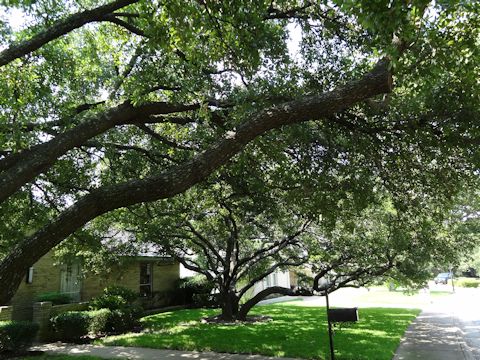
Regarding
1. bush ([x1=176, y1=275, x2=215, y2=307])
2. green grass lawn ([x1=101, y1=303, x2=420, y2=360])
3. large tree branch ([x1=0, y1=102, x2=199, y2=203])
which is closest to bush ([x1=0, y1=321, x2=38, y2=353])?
green grass lawn ([x1=101, y1=303, x2=420, y2=360])

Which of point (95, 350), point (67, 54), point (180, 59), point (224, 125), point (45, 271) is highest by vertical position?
point (67, 54)

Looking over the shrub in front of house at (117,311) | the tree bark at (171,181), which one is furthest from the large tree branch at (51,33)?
the shrub in front of house at (117,311)

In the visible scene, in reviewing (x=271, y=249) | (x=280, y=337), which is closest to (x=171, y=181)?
(x=280, y=337)

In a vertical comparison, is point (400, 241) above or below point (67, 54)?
below

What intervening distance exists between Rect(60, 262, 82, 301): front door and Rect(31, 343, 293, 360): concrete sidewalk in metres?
5.96

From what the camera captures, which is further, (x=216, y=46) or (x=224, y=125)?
(x=224, y=125)

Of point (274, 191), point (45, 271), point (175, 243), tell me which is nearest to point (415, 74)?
point (274, 191)

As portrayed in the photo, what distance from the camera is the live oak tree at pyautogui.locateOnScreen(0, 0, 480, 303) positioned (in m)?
4.81

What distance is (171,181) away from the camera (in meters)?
4.53

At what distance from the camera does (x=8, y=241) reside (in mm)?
11500

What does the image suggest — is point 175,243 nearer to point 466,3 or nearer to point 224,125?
point 224,125

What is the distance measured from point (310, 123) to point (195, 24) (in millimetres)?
3815

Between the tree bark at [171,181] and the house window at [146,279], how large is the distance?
1969 centimetres

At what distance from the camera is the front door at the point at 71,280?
18.6 metres
